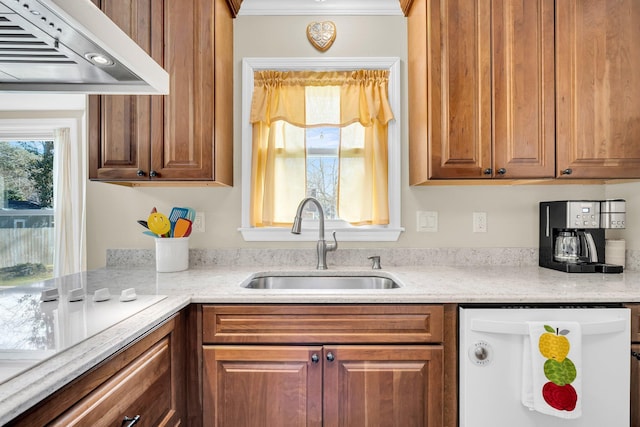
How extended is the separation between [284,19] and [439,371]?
1.97 meters

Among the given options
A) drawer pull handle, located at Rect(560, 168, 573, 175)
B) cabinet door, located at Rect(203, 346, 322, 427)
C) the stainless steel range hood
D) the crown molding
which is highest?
the crown molding

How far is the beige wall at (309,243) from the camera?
197 cm

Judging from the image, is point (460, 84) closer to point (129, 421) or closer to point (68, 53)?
point (68, 53)

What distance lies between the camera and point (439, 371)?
127 cm

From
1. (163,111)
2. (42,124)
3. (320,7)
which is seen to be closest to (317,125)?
(320,7)

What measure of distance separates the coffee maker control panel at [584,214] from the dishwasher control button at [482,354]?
90 centimetres

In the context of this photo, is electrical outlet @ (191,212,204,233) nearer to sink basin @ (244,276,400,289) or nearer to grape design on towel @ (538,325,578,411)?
sink basin @ (244,276,400,289)

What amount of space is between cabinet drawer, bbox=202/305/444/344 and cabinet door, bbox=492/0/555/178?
2.88 feet

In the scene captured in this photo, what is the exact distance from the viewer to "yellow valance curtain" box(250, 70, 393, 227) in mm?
1938

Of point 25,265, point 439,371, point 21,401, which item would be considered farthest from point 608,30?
point 25,265

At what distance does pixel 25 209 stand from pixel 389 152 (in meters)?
2.64

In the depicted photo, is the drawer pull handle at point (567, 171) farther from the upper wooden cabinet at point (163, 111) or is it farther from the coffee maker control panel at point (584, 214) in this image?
the upper wooden cabinet at point (163, 111)

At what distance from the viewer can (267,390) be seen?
1266 mm

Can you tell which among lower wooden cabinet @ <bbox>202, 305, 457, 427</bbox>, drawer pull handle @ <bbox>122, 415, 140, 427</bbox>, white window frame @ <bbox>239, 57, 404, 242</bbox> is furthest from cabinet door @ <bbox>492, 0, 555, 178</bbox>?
drawer pull handle @ <bbox>122, 415, 140, 427</bbox>
